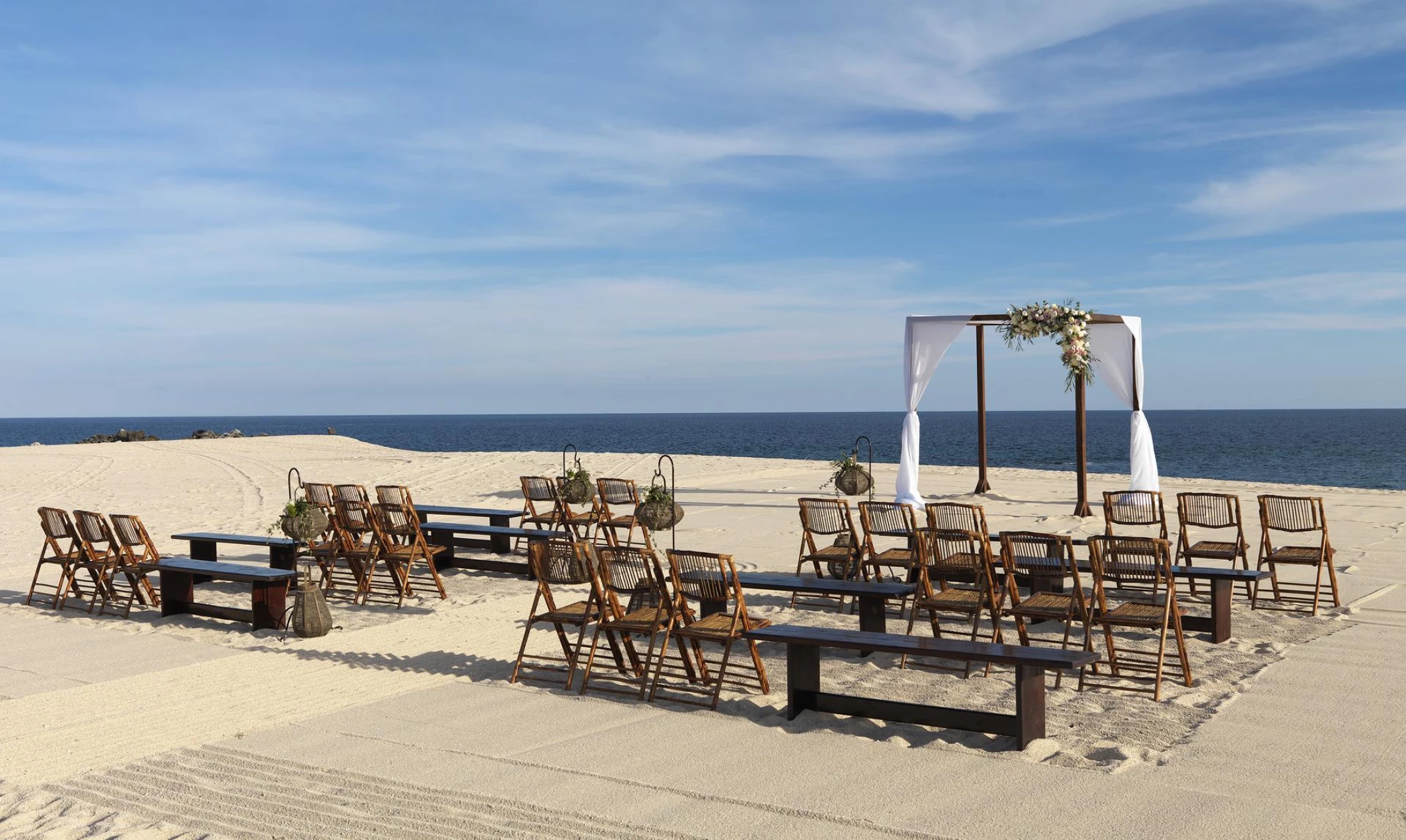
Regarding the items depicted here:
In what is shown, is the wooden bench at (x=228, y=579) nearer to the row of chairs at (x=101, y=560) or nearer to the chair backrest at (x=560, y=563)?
the row of chairs at (x=101, y=560)

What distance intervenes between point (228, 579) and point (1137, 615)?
231 inches

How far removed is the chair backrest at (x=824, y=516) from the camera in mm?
8680

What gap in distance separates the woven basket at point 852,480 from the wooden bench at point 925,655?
8.03 m

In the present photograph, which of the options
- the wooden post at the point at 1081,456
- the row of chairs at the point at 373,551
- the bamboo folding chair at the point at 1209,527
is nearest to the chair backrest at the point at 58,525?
the row of chairs at the point at 373,551

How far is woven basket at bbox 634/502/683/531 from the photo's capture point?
999 centimetres

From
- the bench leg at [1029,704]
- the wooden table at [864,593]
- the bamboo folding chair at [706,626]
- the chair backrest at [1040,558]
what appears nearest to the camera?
the bench leg at [1029,704]

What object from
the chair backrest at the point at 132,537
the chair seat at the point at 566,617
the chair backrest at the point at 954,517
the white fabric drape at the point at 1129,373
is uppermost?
the white fabric drape at the point at 1129,373

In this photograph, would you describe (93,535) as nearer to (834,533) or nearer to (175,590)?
(175,590)

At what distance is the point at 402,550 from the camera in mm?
8906

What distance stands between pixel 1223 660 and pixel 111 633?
686cm

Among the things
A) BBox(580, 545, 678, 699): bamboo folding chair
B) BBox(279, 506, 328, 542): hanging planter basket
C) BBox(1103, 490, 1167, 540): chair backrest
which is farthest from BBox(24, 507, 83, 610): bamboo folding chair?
BBox(1103, 490, 1167, 540): chair backrest

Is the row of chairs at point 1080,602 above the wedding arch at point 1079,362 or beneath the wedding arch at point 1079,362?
beneath

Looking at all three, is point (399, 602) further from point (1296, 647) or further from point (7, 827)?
point (1296, 647)

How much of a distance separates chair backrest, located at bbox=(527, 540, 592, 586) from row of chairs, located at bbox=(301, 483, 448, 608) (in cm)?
265
